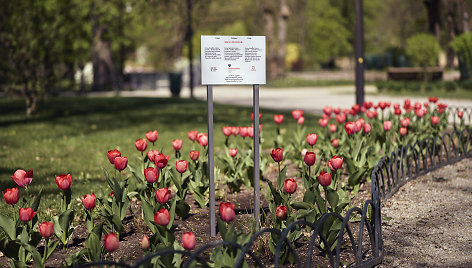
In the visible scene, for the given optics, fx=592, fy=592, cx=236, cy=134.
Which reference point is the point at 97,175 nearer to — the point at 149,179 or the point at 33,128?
the point at 149,179

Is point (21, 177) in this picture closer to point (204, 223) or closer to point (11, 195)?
point (11, 195)

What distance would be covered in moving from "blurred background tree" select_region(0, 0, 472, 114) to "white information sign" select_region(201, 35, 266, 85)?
0.85 meters

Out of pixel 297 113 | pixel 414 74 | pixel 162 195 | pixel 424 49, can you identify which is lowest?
pixel 162 195

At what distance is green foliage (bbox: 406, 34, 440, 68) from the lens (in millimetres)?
22953

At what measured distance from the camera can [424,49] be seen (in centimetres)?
2309

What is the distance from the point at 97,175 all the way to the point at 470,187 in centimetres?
438

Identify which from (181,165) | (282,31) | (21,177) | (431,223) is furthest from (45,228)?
(282,31)

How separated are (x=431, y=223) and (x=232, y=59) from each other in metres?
2.22

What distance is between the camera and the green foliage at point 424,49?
23.0 meters

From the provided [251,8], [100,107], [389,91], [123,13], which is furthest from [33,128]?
[251,8]

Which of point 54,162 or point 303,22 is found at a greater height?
point 303,22

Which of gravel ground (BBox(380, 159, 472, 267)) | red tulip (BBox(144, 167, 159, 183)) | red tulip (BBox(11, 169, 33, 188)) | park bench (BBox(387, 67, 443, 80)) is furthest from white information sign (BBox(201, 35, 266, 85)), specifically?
park bench (BBox(387, 67, 443, 80))

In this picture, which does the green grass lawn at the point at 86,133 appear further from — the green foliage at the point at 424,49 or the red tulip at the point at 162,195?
the green foliage at the point at 424,49

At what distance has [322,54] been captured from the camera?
1738 inches
